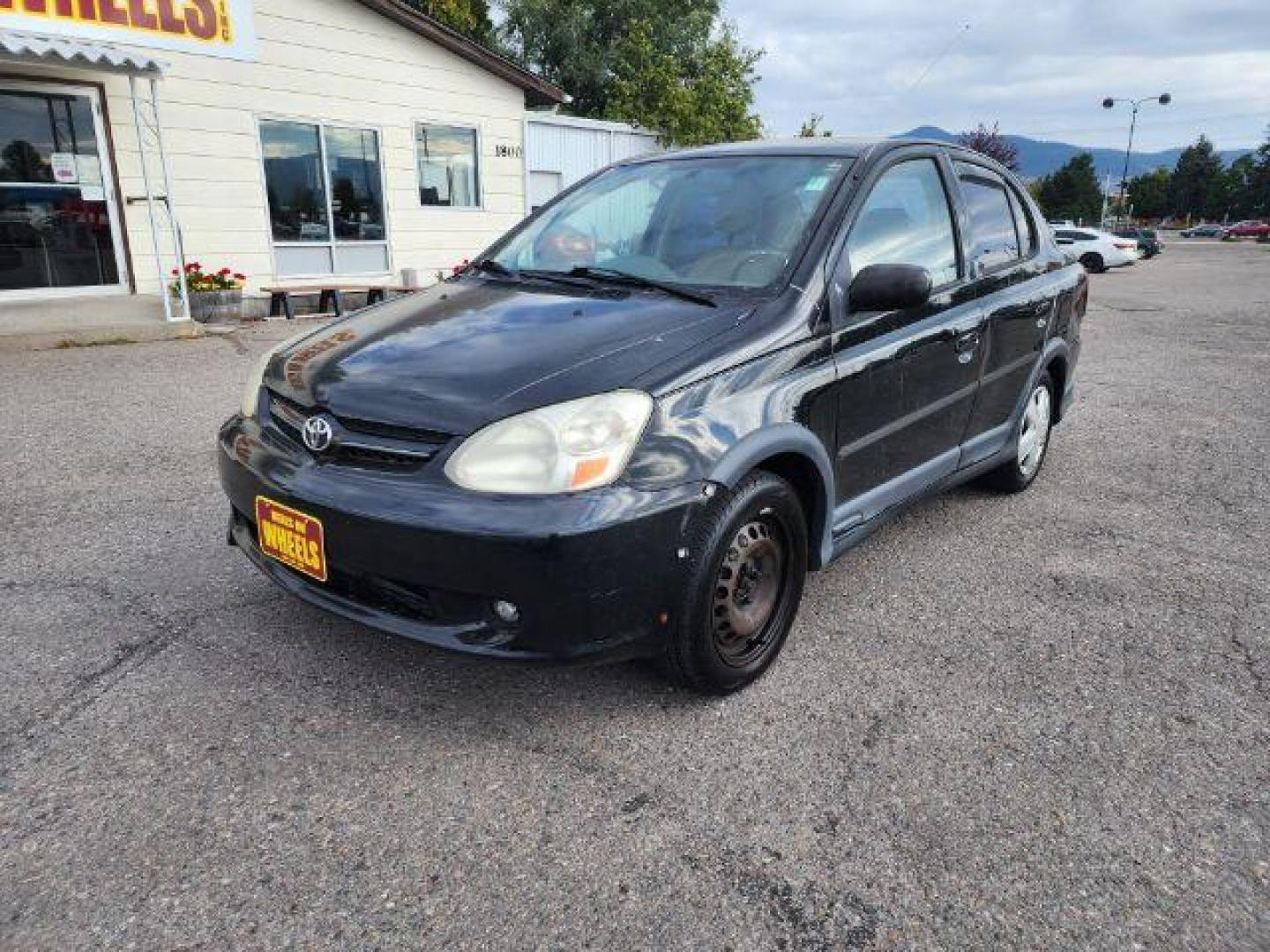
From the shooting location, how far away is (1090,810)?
2.14 m

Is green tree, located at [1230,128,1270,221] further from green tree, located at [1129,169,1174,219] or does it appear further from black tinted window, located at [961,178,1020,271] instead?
black tinted window, located at [961,178,1020,271]

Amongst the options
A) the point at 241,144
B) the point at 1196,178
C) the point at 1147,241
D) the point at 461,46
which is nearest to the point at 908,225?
the point at 241,144

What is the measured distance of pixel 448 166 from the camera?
13047 mm

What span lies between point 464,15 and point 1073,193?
6837cm

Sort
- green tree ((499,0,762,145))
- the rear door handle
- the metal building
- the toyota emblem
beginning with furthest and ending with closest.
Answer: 1. green tree ((499,0,762,145))
2. the metal building
3. the rear door handle
4. the toyota emblem

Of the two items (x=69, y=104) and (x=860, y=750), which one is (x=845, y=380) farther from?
(x=69, y=104)

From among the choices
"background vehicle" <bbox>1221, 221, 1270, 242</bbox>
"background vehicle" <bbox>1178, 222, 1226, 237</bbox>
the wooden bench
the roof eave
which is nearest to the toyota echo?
the wooden bench

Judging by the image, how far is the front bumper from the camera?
207 centimetres

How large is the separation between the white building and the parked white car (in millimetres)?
18511

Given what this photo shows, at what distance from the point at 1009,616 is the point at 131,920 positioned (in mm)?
2852

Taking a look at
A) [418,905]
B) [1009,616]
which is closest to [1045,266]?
[1009,616]

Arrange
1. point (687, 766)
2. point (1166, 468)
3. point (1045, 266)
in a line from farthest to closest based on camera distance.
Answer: point (1166, 468) → point (1045, 266) → point (687, 766)

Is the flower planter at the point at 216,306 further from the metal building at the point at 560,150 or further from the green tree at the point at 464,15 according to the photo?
the green tree at the point at 464,15

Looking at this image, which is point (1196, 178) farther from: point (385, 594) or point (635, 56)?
point (385, 594)
